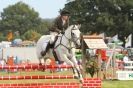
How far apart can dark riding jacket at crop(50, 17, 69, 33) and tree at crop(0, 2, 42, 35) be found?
332 feet

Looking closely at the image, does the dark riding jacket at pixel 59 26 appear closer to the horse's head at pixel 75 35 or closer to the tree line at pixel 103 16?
→ the horse's head at pixel 75 35

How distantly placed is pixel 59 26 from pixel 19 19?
10647cm

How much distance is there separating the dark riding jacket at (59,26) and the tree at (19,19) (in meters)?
101

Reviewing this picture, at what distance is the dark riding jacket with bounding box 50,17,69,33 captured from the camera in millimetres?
12247

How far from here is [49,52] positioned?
43.4ft

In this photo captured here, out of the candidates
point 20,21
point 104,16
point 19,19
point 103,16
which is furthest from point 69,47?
point 20,21

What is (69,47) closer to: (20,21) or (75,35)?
(75,35)

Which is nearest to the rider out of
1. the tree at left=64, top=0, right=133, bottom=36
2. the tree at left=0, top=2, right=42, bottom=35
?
the tree at left=64, top=0, right=133, bottom=36

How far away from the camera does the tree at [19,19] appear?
115 m

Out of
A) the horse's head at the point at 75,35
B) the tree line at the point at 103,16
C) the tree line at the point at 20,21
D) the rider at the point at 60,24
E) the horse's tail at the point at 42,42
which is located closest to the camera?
the horse's head at the point at 75,35

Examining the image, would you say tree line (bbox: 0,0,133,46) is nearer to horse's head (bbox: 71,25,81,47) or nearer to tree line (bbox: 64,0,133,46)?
tree line (bbox: 64,0,133,46)

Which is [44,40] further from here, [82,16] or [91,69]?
[82,16]

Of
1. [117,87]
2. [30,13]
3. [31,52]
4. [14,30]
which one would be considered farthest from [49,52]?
[30,13]

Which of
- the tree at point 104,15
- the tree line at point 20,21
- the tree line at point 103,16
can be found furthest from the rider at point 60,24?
the tree line at point 20,21
